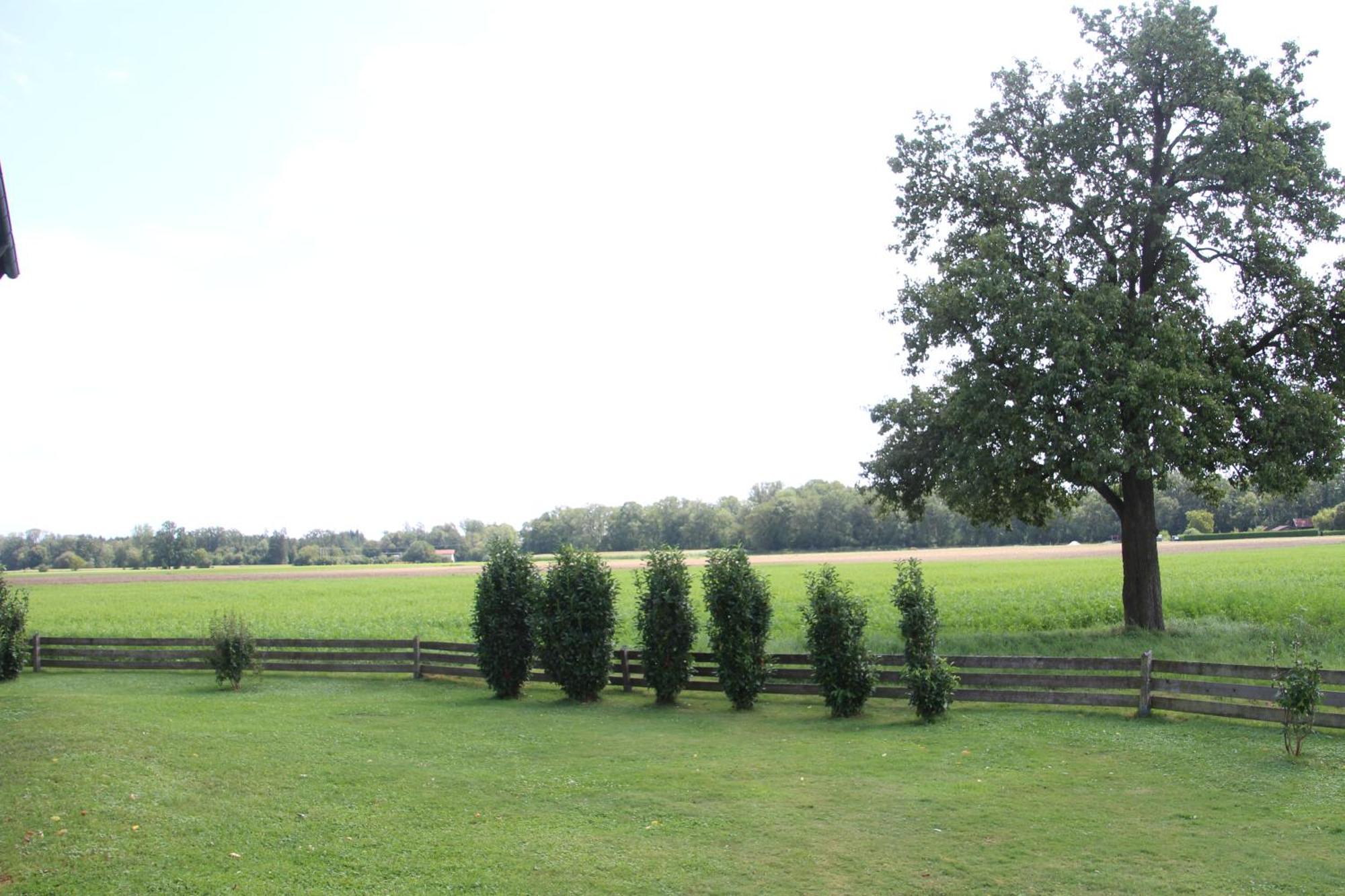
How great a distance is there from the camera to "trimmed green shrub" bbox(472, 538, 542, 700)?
64.2ft

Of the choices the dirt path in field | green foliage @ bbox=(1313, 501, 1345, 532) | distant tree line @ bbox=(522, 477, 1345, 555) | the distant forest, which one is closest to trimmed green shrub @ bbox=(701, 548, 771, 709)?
the dirt path in field

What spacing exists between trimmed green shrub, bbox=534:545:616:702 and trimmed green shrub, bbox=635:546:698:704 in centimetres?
99

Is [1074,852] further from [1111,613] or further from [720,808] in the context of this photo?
[1111,613]

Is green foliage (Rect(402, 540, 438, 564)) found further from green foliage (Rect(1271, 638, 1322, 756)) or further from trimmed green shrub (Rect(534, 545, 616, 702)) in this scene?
green foliage (Rect(1271, 638, 1322, 756))

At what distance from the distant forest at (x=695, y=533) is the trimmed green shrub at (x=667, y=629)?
7257 centimetres

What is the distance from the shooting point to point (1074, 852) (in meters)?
8.73

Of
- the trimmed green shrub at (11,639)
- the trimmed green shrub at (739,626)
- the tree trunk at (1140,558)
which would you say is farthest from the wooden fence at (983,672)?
the tree trunk at (1140,558)

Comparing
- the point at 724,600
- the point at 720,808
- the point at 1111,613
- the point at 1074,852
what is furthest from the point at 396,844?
the point at 1111,613

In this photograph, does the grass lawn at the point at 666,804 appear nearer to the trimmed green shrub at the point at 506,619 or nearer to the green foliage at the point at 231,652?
the trimmed green shrub at the point at 506,619

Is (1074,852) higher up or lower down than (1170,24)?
lower down

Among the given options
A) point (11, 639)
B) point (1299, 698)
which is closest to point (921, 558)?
point (11, 639)

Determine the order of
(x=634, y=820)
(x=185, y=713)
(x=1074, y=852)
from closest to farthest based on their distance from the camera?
(x=1074, y=852)
(x=634, y=820)
(x=185, y=713)

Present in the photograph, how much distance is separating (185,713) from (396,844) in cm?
994

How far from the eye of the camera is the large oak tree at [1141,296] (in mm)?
21734
